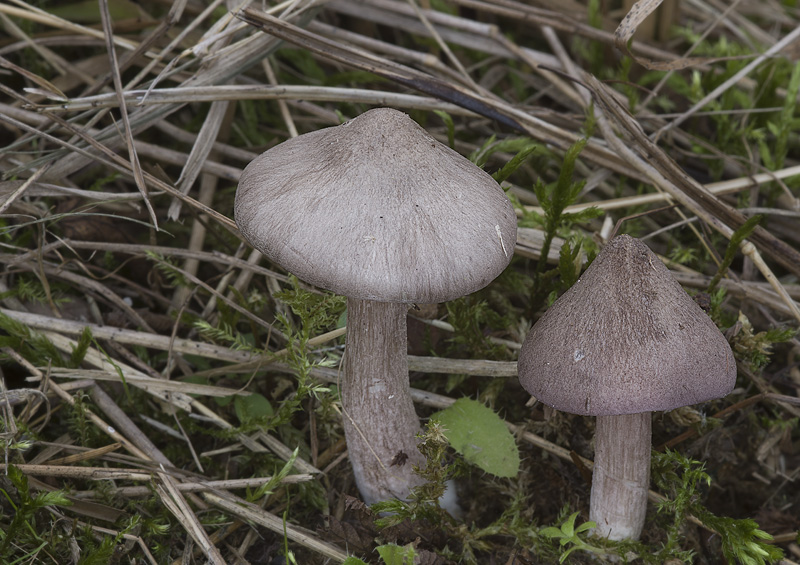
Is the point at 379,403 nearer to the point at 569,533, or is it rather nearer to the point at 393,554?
the point at 393,554

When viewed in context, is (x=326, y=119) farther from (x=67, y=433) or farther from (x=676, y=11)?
(x=676, y=11)

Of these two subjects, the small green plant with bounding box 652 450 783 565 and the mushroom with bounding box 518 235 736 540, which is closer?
the mushroom with bounding box 518 235 736 540

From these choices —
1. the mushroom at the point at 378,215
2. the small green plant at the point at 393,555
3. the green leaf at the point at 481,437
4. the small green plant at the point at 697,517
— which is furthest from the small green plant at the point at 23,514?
the small green plant at the point at 697,517

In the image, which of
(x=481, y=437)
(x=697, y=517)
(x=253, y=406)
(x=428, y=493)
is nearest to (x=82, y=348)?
(x=253, y=406)

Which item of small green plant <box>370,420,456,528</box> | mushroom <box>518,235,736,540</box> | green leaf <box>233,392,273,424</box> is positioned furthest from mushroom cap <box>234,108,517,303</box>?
green leaf <box>233,392,273,424</box>

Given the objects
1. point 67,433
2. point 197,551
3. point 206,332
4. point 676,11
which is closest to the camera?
point 197,551

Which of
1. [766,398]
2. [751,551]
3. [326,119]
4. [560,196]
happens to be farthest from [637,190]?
[751,551]

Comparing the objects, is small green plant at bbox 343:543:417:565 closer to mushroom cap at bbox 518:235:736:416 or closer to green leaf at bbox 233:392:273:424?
mushroom cap at bbox 518:235:736:416
